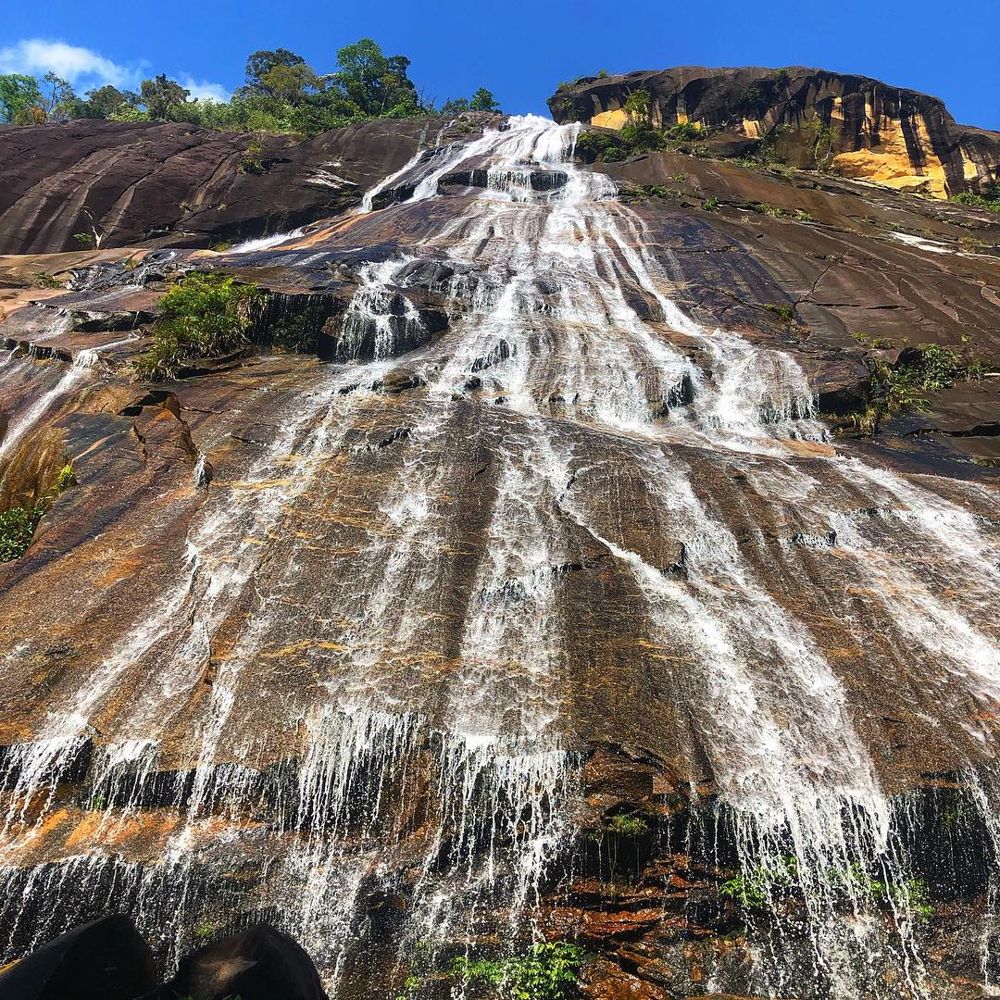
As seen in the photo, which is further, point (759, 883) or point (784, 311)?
point (784, 311)

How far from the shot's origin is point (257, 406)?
14930 millimetres

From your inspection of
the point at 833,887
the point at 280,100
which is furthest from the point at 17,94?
the point at 833,887

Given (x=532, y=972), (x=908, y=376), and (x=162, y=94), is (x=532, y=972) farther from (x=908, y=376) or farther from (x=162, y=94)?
(x=162, y=94)

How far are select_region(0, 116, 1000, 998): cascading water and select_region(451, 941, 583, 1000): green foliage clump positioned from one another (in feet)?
1.34

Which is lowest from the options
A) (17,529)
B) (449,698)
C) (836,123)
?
(449,698)

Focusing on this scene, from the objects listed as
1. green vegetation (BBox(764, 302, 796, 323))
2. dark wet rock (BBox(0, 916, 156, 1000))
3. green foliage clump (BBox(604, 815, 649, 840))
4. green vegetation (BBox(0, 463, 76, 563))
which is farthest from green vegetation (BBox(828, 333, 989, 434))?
green vegetation (BBox(0, 463, 76, 563))

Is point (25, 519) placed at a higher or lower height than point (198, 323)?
lower

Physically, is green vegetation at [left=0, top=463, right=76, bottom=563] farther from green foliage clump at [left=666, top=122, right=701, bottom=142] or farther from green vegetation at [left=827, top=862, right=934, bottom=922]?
green foliage clump at [left=666, top=122, right=701, bottom=142]

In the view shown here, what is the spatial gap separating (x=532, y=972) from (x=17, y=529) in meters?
11.4

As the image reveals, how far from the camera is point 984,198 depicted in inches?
1684

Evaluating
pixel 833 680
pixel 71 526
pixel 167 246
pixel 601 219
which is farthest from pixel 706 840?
pixel 167 246

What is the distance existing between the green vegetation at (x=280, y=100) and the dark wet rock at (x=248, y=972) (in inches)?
2484

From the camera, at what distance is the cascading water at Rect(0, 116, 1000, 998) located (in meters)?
7.50

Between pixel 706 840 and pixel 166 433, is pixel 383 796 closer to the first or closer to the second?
pixel 706 840
